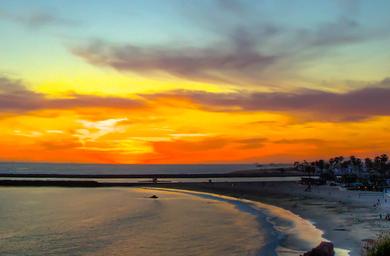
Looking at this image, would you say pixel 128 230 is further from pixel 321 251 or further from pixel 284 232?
pixel 321 251

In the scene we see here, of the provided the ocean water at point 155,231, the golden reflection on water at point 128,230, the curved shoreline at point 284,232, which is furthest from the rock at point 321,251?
the golden reflection on water at point 128,230

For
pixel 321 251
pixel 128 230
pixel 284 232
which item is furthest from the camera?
pixel 128 230

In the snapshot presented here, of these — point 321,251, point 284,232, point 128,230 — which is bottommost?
point 128,230

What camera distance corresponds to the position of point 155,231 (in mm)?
46000

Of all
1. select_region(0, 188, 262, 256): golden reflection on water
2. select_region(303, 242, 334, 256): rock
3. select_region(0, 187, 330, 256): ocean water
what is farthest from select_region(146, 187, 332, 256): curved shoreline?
select_region(303, 242, 334, 256): rock

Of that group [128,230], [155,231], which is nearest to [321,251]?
[155,231]

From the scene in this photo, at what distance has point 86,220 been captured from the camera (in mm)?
56406

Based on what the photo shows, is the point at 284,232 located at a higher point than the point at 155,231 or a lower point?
higher

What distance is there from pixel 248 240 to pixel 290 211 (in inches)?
960

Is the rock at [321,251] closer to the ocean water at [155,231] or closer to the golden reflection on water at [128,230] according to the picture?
the ocean water at [155,231]

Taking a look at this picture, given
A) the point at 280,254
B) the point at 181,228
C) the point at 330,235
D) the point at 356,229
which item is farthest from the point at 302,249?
the point at 181,228

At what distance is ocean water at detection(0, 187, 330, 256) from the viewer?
35469 mm

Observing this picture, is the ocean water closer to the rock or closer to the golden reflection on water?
the golden reflection on water

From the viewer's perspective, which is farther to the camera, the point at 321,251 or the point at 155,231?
the point at 155,231
